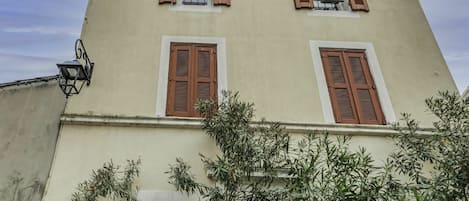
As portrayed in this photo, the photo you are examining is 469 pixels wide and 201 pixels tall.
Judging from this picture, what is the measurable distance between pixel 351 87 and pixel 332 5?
2580mm

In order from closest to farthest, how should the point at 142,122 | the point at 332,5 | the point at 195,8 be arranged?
the point at 142,122, the point at 195,8, the point at 332,5

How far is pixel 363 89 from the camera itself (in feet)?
26.2

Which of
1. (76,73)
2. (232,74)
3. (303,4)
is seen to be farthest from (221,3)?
(76,73)

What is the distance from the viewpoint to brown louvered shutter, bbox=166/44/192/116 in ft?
24.2

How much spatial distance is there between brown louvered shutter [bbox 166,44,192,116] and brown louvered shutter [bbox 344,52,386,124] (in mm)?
3127

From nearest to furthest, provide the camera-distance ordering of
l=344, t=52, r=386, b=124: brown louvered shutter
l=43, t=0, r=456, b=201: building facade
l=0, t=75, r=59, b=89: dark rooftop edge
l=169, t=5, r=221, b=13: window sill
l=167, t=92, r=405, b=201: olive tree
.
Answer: l=167, t=92, r=405, b=201: olive tree < l=43, t=0, r=456, b=201: building facade < l=0, t=75, r=59, b=89: dark rooftop edge < l=344, t=52, r=386, b=124: brown louvered shutter < l=169, t=5, r=221, b=13: window sill

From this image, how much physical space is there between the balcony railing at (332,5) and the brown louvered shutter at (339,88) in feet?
5.03

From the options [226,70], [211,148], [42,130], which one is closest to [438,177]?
[211,148]

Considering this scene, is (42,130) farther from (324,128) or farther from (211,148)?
(324,128)

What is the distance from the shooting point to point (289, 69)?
809 cm

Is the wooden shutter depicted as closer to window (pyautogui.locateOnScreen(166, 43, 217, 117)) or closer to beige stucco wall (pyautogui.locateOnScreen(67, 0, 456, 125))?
beige stucco wall (pyautogui.locateOnScreen(67, 0, 456, 125))

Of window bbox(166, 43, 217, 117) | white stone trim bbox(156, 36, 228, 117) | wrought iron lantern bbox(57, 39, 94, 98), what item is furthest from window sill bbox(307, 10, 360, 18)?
wrought iron lantern bbox(57, 39, 94, 98)

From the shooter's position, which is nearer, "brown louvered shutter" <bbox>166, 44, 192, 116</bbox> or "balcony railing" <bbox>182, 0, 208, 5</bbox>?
"brown louvered shutter" <bbox>166, 44, 192, 116</bbox>

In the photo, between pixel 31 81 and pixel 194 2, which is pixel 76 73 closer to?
→ pixel 31 81
